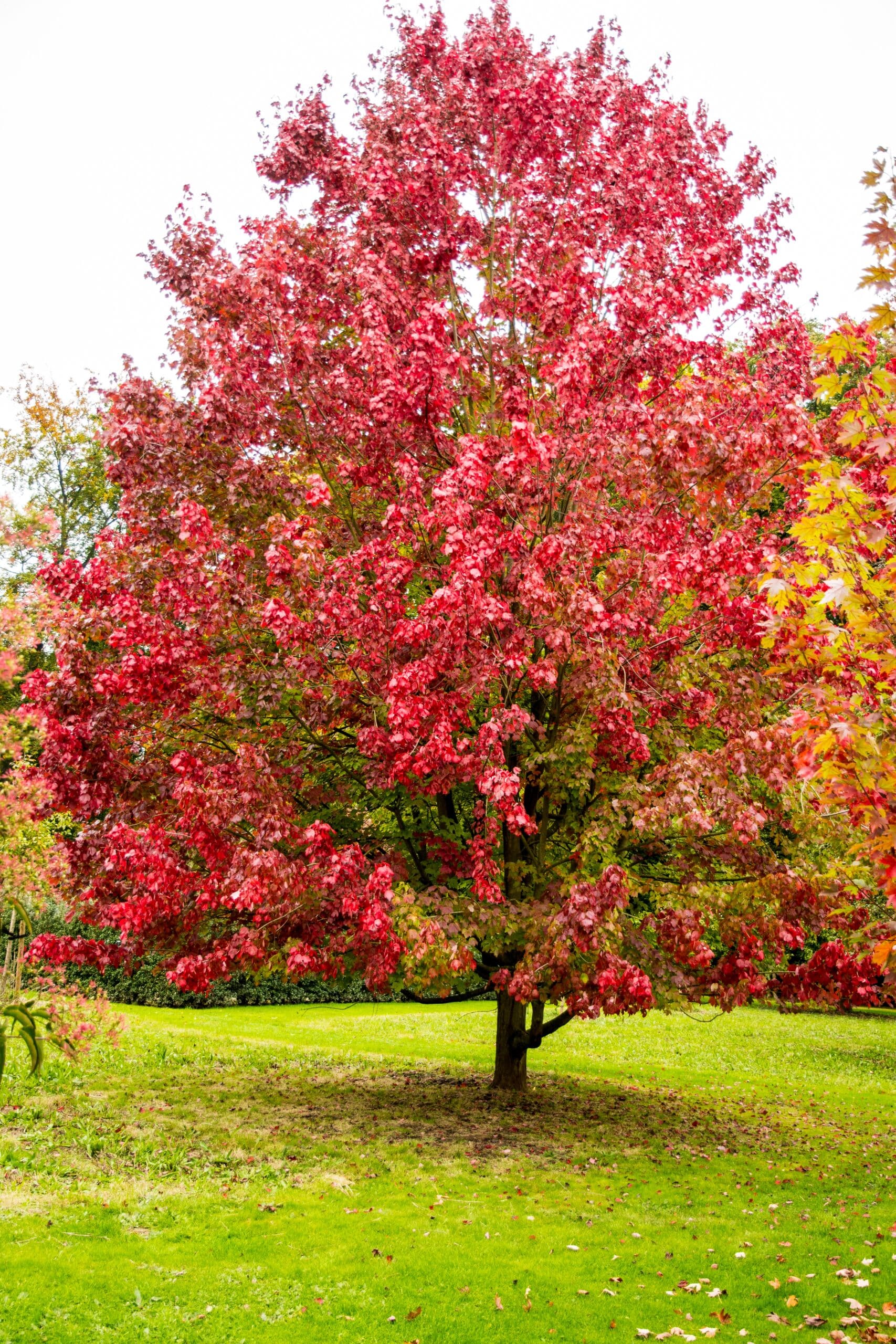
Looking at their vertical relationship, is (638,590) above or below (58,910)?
above

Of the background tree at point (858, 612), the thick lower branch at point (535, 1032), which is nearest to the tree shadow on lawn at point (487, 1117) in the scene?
the thick lower branch at point (535, 1032)

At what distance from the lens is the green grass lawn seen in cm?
623

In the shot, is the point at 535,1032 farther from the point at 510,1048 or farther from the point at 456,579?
the point at 456,579

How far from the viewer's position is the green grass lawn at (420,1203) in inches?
245

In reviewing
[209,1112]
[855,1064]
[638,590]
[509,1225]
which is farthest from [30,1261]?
[855,1064]

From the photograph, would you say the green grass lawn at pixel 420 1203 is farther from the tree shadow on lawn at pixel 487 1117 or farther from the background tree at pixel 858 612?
the background tree at pixel 858 612

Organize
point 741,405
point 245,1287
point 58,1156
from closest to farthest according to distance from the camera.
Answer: point 245,1287
point 58,1156
point 741,405

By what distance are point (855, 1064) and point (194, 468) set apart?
689 inches

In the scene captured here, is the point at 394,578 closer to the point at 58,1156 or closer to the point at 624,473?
the point at 624,473

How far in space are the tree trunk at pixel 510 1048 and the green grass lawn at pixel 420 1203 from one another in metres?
0.33

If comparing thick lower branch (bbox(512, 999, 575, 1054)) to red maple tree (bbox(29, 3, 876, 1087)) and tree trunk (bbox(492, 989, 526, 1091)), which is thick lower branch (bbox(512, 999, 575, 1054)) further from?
red maple tree (bbox(29, 3, 876, 1087))

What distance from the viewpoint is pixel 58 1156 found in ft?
30.3

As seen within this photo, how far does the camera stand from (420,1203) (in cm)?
852

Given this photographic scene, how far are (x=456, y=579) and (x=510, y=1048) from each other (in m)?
7.45
